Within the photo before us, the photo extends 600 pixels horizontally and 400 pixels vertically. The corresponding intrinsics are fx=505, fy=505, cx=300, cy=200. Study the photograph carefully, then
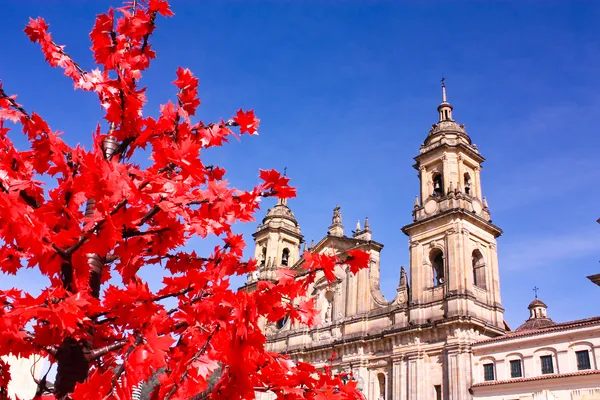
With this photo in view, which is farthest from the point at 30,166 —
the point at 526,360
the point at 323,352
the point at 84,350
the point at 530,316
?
the point at 530,316

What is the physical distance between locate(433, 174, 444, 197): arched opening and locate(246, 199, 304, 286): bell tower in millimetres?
15653

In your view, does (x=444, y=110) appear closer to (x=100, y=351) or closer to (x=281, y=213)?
(x=281, y=213)

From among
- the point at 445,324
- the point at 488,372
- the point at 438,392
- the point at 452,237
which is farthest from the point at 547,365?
the point at 452,237

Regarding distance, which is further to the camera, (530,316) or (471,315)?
(530,316)

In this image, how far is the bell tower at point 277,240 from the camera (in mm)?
42312

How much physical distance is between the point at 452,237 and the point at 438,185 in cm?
460

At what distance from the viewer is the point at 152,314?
3.79 m

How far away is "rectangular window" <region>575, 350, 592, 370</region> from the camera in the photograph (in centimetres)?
2036

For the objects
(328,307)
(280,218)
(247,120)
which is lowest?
(247,120)

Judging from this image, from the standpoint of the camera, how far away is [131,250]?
433cm

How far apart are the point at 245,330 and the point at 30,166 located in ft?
7.88

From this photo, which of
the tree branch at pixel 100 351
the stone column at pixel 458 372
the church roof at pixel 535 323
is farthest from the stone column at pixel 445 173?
the tree branch at pixel 100 351

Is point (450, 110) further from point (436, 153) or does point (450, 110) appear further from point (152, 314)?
point (152, 314)

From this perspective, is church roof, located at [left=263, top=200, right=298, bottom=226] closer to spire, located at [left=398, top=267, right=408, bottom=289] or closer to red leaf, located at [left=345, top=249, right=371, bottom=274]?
spire, located at [left=398, top=267, right=408, bottom=289]
